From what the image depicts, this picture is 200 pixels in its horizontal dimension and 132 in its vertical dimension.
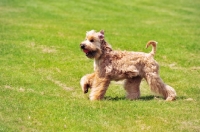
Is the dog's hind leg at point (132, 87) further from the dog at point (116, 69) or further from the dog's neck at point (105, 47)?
the dog's neck at point (105, 47)

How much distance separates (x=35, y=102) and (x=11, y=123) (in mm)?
1446

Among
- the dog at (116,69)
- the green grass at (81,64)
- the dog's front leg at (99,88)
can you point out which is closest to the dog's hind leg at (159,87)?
the dog at (116,69)

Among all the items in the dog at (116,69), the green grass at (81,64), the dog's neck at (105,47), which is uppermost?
the dog's neck at (105,47)

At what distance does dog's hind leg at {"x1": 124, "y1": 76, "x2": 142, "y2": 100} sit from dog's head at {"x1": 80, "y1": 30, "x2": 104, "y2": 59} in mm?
977

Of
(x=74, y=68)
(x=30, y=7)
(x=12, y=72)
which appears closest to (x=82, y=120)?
(x=12, y=72)

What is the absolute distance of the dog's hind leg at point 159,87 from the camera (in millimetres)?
11016

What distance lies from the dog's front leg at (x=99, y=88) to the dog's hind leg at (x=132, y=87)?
24.9 inches

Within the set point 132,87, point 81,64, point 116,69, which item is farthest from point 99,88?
point 81,64

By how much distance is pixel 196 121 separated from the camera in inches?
382

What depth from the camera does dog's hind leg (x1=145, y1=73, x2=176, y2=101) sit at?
11016 millimetres

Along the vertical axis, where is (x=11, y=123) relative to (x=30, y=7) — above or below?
above

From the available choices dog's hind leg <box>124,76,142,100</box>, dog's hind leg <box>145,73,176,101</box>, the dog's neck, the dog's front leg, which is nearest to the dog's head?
the dog's neck

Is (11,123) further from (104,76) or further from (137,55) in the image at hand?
(137,55)

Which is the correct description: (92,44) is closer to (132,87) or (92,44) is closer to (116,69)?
(116,69)
